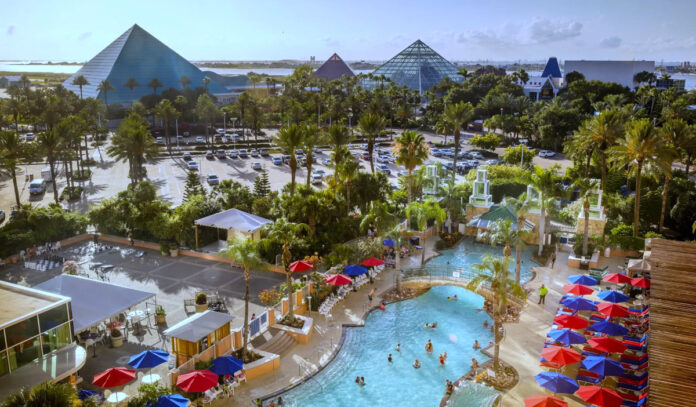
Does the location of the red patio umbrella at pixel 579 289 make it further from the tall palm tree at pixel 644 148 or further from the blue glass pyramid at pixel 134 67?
the blue glass pyramid at pixel 134 67

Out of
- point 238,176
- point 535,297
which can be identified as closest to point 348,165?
point 535,297

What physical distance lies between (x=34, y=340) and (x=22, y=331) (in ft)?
1.94

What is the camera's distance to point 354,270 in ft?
87.5

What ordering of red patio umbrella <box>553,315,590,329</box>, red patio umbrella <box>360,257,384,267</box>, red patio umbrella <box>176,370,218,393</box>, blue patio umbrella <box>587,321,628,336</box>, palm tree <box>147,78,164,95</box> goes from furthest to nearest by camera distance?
palm tree <box>147,78,164,95</box>, red patio umbrella <box>360,257,384,267</box>, red patio umbrella <box>553,315,590,329</box>, blue patio umbrella <box>587,321,628,336</box>, red patio umbrella <box>176,370,218,393</box>

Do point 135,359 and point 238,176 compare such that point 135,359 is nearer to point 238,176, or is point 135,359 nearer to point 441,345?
point 441,345

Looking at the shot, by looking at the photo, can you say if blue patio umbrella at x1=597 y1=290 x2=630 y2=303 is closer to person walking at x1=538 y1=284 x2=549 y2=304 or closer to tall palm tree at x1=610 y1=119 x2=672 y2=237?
person walking at x1=538 y1=284 x2=549 y2=304

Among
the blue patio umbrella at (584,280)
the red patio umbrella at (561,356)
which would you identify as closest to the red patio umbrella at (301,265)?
the red patio umbrella at (561,356)

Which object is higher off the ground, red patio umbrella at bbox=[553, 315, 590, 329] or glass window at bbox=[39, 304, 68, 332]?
glass window at bbox=[39, 304, 68, 332]

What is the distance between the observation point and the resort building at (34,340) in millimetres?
16031

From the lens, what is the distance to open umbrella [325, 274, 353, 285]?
25172 mm

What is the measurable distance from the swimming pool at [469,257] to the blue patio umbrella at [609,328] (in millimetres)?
7748

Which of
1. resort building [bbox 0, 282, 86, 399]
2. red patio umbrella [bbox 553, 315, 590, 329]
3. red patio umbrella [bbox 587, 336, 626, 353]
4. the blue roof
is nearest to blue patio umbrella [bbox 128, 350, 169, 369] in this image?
resort building [bbox 0, 282, 86, 399]

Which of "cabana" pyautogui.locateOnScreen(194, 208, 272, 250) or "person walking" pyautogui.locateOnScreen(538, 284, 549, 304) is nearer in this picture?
"person walking" pyautogui.locateOnScreen(538, 284, 549, 304)

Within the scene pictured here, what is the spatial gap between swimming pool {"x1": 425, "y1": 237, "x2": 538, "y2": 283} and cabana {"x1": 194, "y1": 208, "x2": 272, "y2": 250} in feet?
33.5
